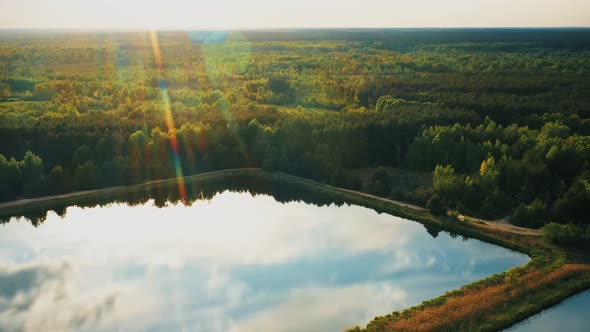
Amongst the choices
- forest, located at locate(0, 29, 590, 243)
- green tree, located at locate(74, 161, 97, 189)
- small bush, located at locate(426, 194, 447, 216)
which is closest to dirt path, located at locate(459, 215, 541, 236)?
forest, located at locate(0, 29, 590, 243)

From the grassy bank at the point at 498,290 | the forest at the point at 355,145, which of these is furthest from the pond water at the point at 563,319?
the forest at the point at 355,145

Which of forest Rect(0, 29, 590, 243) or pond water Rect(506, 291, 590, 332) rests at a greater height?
pond water Rect(506, 291, 590, 332)

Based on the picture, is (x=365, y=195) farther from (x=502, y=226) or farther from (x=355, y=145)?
(x=502, y=226)

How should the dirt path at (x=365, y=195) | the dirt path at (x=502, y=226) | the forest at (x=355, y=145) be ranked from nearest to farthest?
the dirt path at (x=502, y=226), the dirt path at (x=365, y=195), the forest at (x=355, y=145)

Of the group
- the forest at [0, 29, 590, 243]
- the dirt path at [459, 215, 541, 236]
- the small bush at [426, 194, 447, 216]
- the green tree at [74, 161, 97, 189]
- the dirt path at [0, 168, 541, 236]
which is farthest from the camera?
the green tree at [74, 161, 97, 189]

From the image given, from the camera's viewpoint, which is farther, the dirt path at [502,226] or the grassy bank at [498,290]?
the dirt path at [502,226]

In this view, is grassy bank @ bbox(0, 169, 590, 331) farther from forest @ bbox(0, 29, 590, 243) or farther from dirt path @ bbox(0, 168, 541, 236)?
forest @ bbox(0, 29, 590, 243)

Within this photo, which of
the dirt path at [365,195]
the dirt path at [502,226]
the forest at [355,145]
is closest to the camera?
the dirt path at [502,226]

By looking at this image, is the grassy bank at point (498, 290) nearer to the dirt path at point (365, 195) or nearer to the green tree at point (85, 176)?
the dirt path at point (365, 195)
